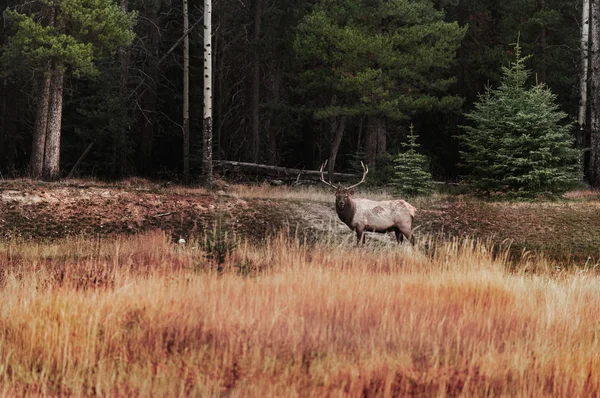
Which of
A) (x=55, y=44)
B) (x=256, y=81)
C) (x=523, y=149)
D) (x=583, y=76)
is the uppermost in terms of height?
(x=583, y=76)

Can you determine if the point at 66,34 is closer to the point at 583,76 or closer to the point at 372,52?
the point at 372,52

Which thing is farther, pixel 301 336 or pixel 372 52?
pixel 372 52

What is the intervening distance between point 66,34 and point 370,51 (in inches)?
382

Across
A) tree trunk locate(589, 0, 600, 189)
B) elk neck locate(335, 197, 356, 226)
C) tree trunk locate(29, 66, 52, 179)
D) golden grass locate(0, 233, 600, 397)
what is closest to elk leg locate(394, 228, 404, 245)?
elk neck locate(335, 197, 356, 226)

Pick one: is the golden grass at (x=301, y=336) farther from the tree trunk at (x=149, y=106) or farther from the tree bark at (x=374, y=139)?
the tree trunk at (x=149, y=106)

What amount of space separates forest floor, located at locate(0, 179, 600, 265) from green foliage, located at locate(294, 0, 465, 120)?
6.04m

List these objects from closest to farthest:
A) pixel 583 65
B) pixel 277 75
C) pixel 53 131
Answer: pixel 53 131 < pixel 583 65 < pixel 277 75

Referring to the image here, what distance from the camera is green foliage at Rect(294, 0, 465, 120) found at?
73.3 ft

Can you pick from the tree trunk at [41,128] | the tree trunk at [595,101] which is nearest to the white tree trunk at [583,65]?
the tree trunk at [595,101]

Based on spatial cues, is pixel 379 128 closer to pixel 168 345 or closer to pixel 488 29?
pixel 488 29

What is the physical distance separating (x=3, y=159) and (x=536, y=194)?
2380 cm

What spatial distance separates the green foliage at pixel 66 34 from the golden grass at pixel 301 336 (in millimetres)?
11349

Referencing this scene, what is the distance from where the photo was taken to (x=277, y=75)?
3025cm

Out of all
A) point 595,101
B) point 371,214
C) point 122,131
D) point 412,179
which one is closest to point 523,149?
point 412,179
